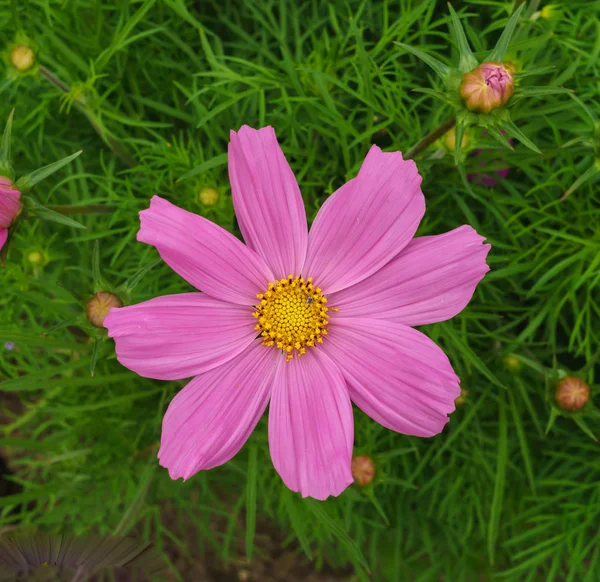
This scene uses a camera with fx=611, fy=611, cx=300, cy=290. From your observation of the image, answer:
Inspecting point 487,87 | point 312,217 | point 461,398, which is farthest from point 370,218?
point 461,398

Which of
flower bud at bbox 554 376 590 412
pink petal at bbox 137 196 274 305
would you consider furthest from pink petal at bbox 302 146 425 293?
flower bud at bbox 554 376 590 412

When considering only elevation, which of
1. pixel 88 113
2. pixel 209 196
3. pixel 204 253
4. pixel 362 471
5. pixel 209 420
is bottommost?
pixel 362 471

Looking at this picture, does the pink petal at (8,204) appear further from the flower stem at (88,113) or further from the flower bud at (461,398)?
the flower bud at (461,398)

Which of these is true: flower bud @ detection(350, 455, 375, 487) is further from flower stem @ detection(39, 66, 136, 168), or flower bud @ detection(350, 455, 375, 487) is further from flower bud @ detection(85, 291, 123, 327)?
flower stem @ detection(39, 66, 136, 168)

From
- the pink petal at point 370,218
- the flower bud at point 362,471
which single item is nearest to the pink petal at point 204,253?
the pink petal at point 370,218

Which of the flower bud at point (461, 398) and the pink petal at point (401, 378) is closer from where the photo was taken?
the pink petal at point (401, 378)

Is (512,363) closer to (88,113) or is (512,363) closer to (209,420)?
(209,420)

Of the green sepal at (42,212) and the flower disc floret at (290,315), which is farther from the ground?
the green sepal at (42,212)
